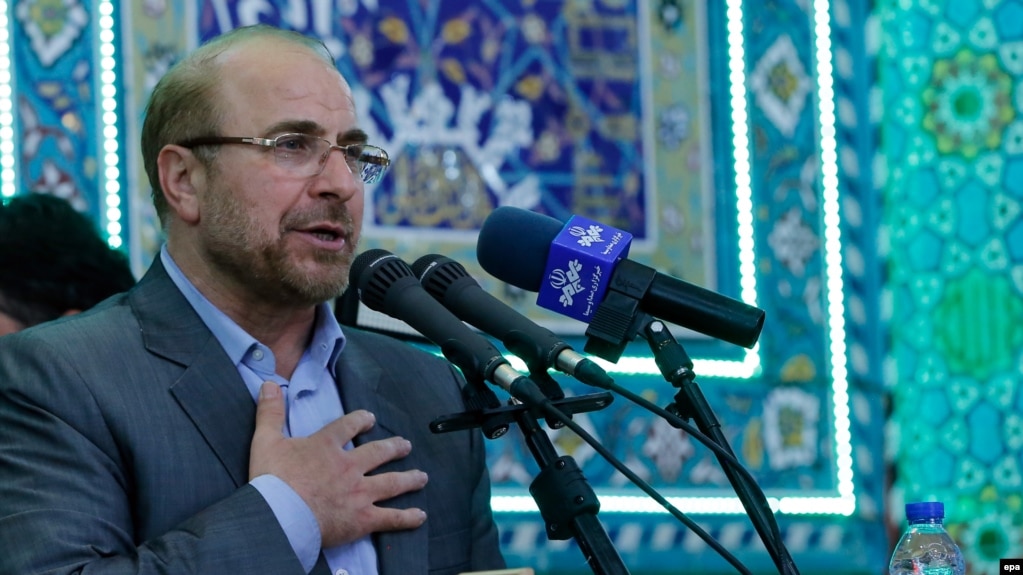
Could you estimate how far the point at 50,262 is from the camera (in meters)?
2.90

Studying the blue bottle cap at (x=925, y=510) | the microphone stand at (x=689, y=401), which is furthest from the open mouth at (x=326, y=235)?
the blue bottle cap at (x=925, y=510)

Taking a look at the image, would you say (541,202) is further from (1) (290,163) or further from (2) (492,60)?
(1) (290,163)

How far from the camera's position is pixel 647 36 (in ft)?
14.1

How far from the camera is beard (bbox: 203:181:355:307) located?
2150 mm

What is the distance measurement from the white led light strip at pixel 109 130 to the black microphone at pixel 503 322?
1736mm

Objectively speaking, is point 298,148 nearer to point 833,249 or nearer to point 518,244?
point 518,244

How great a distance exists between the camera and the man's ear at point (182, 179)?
2.24 meters

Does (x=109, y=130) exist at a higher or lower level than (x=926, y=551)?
higher

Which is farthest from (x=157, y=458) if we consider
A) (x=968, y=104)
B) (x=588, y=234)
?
(x=968, y=104)

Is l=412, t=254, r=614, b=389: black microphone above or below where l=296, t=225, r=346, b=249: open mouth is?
below

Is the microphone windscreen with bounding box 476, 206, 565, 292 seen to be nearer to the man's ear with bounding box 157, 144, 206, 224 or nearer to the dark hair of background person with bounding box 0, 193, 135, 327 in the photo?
the man's ear with bounding box 157, 144, 206, 224

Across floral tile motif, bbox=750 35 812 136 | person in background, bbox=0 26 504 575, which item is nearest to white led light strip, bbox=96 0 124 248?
person in background, bbox=0 26 504 575

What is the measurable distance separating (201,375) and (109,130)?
5.15 feet

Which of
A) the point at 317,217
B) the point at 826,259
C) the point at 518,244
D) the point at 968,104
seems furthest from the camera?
the point at 968,104
